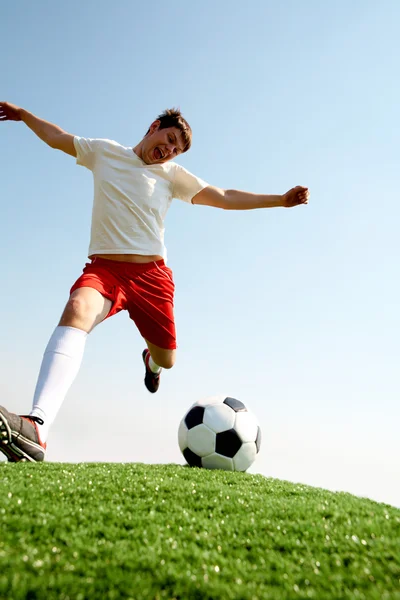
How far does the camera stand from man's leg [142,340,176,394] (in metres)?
5.78

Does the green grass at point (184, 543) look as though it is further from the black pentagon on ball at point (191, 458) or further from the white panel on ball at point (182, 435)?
the white panel on ball at point (182, 435)

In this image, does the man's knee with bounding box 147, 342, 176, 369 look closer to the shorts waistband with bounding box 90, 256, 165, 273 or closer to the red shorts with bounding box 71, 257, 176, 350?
the red shorts with bounding box 71, 257, 176, 350

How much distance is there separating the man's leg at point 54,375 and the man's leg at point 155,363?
118 cm

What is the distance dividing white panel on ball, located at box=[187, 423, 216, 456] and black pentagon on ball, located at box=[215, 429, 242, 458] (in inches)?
3.0

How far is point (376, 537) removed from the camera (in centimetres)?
278

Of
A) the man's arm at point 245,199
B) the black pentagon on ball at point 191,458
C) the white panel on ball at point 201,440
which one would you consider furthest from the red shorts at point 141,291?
the black pentagon on ball at point 191,458

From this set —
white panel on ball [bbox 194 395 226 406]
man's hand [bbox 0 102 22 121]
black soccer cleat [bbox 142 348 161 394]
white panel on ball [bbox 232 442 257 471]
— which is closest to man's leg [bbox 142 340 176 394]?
black soccer cleat [bbox 142 348 161 394]

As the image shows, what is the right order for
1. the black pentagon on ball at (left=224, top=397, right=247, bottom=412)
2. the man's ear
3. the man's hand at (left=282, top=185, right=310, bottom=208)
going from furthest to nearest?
the black pentagon on ball at (left=224, top=397, right=247, bottom=412) < the man's ear < the man's hand at (left=282, top=185, right=310, bottom=208)

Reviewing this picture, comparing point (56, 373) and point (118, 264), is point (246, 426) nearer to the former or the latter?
point (118, 264)

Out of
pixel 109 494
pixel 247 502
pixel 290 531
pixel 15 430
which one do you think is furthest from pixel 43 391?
pixel 290 531

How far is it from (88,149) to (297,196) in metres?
2.41

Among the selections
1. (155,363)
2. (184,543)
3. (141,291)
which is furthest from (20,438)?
(155,363)

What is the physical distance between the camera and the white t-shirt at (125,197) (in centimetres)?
527

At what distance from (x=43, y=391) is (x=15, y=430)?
0.43 metres
